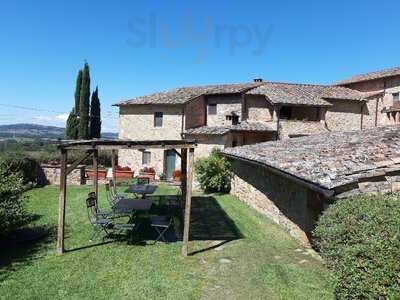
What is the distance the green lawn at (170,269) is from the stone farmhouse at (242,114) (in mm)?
14804

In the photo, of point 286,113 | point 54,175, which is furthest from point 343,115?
point 54,175

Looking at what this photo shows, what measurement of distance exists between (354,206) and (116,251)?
5.39 meters

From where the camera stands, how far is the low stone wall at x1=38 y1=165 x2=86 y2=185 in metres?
20.5

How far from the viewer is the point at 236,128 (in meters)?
24.6

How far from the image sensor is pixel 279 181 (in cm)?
1141

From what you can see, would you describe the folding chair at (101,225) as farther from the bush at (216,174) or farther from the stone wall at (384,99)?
the stone wall at (384,99)

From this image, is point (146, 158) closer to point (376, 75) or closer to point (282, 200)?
point (282, 200)

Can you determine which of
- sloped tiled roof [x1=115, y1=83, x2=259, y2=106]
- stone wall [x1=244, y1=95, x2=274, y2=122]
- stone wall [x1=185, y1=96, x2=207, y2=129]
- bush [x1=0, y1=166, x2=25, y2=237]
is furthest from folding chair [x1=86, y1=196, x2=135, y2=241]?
stone wall [x1=244, y1=95, x2=274, y2=122]

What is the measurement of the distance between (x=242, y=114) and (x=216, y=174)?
29.6 ft

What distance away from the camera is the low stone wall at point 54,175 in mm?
20547

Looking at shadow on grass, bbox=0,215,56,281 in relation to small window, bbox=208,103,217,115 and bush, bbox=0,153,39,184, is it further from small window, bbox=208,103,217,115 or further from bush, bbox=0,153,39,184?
small window, bbox=208,103,217,115

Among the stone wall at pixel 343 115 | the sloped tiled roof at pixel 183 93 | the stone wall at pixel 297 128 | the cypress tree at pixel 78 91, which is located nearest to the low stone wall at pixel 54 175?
the sloped tiled roof at pixel 183 93

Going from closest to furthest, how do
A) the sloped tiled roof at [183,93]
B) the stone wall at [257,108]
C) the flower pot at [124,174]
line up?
the flower pot at [124,174]
the sloped tiled roof at [183,93]
the stone wall at [257,108]

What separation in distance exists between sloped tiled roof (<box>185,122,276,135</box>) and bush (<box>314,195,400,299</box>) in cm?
1759
